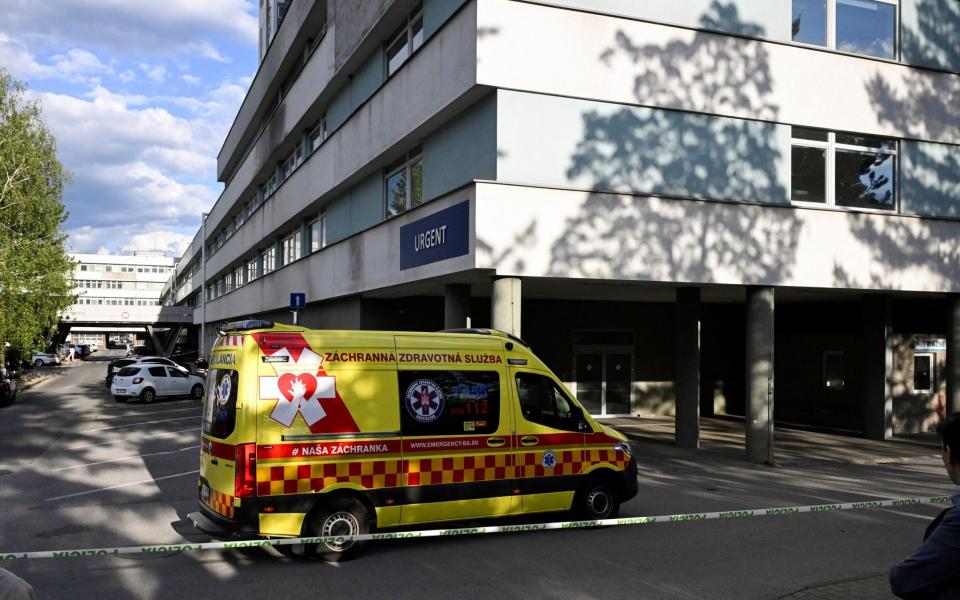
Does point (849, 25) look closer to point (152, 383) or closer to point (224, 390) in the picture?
point (224, 390)

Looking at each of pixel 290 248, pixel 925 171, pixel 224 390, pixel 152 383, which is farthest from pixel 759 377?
pixel 152 383

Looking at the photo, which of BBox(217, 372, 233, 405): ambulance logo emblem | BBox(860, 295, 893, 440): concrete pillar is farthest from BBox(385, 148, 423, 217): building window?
BBox(860, 295, 893, 440): concrete pillar

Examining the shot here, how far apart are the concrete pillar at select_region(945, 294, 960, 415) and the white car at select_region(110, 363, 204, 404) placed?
25638mm

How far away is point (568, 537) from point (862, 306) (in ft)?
48.5

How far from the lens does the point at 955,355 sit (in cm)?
1786

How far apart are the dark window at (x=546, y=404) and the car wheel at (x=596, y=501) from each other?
0.71 m

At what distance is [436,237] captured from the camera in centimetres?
1494

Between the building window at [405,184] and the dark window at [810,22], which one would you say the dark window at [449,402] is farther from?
the dark window at [810,22]

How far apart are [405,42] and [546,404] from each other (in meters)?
11.7

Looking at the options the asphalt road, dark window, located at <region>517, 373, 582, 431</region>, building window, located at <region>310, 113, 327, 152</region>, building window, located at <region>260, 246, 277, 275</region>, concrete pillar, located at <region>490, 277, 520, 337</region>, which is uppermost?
building window, located at <region>310, 113, 327, 152</region>

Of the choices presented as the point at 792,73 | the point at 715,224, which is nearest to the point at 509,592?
the point at 715,224

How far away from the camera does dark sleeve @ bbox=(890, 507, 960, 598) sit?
2.69 meters

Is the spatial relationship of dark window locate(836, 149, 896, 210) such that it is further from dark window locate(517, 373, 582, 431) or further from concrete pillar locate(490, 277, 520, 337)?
dark window locate(517, 373, 582, 431)

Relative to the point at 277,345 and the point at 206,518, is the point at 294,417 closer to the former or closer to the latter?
the point at 277,345
